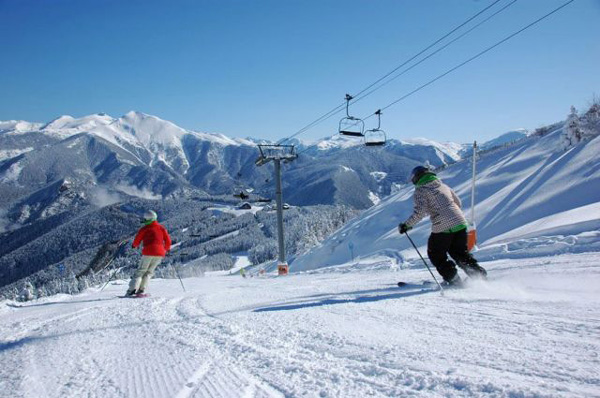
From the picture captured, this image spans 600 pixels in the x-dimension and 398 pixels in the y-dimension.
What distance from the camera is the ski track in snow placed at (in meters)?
1.97

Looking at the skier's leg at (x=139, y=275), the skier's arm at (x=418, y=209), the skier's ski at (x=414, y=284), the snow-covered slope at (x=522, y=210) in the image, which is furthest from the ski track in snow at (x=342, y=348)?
the snow-covered slope at (x=522, y=210)

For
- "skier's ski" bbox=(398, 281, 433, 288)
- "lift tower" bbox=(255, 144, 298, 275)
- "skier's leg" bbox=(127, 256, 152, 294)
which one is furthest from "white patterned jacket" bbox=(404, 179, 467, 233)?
"lift tower" bbox=(255, 144, 298, 275)

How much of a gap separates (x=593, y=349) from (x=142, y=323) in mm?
4029

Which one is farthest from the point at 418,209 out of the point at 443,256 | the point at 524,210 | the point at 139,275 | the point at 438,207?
the point at 524,210

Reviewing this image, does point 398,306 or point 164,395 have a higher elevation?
point 164,395

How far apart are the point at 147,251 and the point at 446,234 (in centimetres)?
561

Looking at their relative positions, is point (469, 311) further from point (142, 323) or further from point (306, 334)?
point (142, 323)

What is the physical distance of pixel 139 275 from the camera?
7.50 m

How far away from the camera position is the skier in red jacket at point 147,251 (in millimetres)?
7363

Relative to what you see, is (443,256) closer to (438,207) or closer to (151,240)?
(438,207)

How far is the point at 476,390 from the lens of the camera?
178 cm

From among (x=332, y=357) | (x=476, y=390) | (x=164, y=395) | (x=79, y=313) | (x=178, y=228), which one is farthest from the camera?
(x=178, y=228)

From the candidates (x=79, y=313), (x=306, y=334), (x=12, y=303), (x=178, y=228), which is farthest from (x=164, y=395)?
(x=178, y=228)

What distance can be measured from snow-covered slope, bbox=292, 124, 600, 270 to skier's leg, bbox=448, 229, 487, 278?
271 cm
